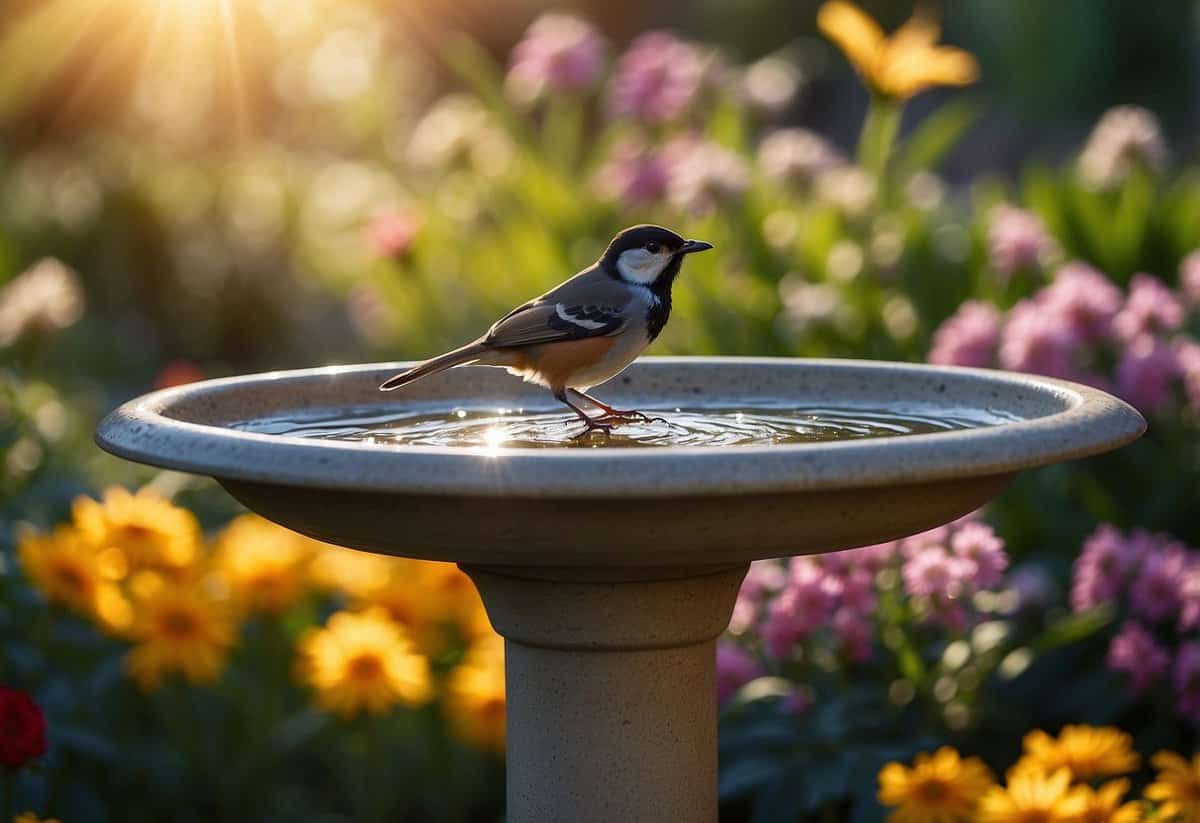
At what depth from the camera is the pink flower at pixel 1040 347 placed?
3.81 meters

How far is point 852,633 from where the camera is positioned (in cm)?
317

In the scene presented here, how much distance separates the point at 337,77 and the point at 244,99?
2266 mm

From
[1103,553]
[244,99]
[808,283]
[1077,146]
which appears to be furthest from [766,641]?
[1077,146]

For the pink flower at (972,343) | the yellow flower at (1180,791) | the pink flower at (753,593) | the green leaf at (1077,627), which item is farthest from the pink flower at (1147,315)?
the yellow flower at (1180,791)

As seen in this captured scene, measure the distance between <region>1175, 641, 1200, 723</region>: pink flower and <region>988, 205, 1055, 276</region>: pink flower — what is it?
168 centimetres

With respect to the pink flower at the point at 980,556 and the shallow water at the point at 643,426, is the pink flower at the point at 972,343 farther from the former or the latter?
the shallow water at the point at 643,426

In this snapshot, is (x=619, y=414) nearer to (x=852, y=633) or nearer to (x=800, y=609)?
(x=800, y=609)

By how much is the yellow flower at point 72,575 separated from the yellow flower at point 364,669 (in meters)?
0.43

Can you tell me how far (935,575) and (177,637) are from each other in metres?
1.56

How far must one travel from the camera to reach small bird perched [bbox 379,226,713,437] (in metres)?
2.70

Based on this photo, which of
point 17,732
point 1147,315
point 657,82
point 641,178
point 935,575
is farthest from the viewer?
point 657,82

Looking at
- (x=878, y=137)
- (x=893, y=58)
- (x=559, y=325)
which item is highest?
(x=893, y=58)

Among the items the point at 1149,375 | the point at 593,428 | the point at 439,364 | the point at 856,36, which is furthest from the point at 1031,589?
the point at 856,36

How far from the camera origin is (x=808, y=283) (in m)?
5.43
